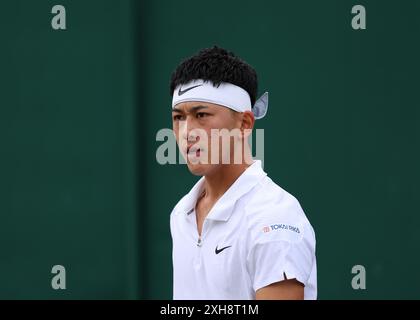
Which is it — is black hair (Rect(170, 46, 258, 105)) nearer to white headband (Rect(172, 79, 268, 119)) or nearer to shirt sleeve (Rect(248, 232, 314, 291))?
white headband (Rect(172, 79, 268, 119))

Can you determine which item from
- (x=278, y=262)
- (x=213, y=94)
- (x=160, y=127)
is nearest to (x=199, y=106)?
(x=213, y=94)

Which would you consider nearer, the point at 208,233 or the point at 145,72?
the point at 208,233

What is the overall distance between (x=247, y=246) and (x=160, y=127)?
2184 millimetres

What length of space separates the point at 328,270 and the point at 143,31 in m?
1.81

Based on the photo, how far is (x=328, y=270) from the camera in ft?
13.3

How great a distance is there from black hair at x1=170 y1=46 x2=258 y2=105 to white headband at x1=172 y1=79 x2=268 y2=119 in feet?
0.06

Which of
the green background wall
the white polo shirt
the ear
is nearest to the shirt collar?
the white polo shirt

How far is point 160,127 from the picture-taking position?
4.16m

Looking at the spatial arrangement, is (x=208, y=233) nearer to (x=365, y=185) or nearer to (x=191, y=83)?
(x=191, y=83)

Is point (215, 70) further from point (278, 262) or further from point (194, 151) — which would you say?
point (278, 262)

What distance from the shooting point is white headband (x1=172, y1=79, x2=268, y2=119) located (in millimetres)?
2225

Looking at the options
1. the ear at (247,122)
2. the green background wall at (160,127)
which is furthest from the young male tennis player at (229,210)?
the green background wall at (160,127)
